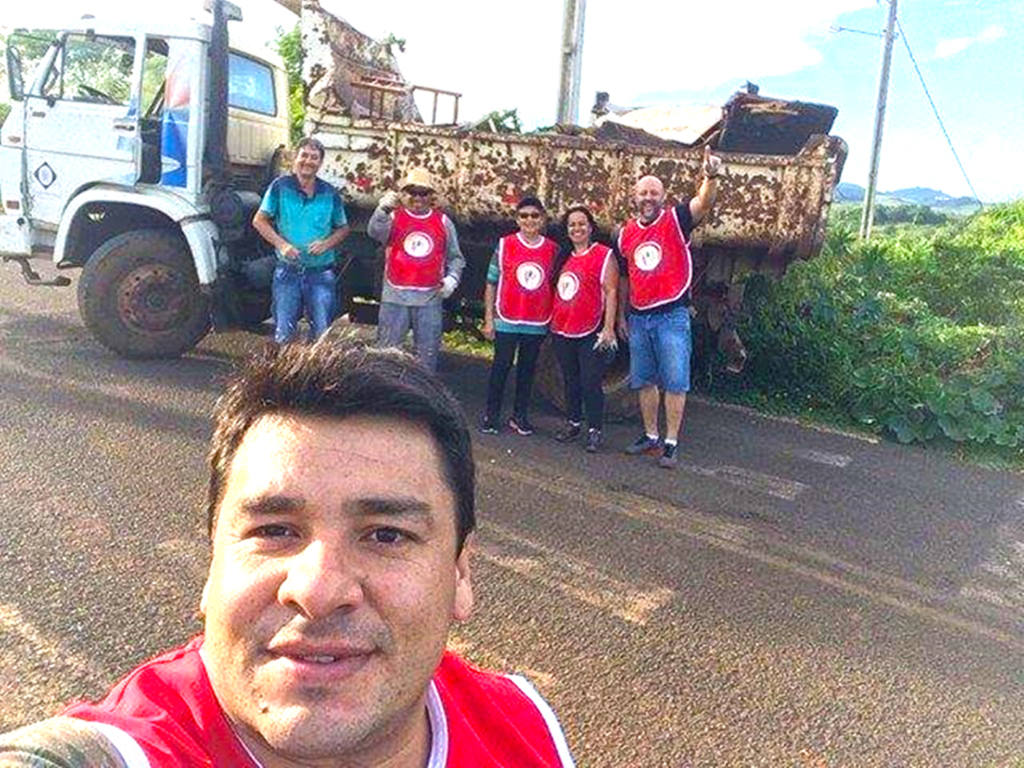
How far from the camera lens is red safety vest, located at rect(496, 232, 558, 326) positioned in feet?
18.5

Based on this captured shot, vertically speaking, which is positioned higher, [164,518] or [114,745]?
[114,745]

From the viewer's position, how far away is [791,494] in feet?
17.2

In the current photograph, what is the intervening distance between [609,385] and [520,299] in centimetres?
121

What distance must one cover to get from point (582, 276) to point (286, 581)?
4.56m

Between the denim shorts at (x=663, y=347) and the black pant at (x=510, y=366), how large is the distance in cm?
66

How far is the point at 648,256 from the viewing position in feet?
17.4

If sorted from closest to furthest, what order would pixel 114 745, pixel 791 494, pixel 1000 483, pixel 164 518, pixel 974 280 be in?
pixel 114 745
pixel 164 518
pixel 791 494
pixel 1000 483
pixel 974 280

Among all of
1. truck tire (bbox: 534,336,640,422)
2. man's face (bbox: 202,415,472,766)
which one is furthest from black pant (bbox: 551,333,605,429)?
man's face (bbox: 202,415,472,766)

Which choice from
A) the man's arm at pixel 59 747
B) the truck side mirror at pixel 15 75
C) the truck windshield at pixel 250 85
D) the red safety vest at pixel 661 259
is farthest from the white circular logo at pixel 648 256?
the truck side mirror at pixel 15 75

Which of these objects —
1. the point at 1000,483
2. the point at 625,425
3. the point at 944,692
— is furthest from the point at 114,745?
the point at 1000,483

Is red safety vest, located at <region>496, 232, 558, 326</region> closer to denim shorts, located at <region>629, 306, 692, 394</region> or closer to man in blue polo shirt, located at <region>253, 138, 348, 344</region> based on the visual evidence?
denim shorts, located at <region>629, 306, 692, 394</region>

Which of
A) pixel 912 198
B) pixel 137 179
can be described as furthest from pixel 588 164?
pixel 912 198

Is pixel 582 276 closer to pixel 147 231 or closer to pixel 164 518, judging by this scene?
pixel 164 518

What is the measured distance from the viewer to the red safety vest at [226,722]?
1.11 meters
